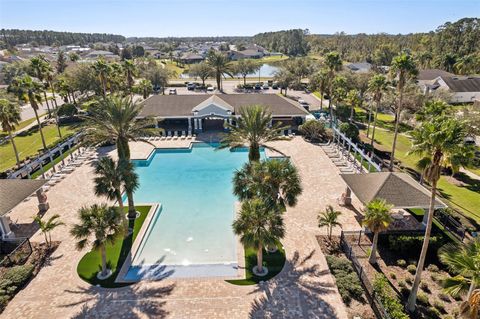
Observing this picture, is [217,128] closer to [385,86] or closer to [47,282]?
[385,86]

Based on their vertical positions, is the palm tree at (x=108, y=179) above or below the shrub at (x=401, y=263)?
above

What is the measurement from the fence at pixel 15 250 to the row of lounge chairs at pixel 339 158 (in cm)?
3156

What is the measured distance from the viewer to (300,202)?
97.8 feet

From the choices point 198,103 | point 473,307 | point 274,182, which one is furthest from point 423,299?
point 198,103

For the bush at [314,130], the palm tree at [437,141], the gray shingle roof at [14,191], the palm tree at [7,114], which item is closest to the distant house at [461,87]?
the bush at [314,130]

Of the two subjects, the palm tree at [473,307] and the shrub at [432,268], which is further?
the shrub at [432,268]

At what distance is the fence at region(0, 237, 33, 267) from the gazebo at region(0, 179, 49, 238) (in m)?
0.81

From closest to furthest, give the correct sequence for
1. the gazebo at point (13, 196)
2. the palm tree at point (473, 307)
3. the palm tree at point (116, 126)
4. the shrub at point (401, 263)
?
the palm tree at point (473, 307) < the shrub at point (401, 263) < the gazebo at point (13, 196) < the palm tree at point (116, 126)

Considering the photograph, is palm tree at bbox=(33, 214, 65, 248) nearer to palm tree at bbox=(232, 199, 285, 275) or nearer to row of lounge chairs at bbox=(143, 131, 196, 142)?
palm tree at bbox=(232, 199, 285, 275)

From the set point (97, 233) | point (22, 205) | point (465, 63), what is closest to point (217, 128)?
point (22, 205)

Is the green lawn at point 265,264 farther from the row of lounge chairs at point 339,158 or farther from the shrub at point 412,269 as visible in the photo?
the row of lounge chairs at point 339,158

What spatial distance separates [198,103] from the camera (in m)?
54.6

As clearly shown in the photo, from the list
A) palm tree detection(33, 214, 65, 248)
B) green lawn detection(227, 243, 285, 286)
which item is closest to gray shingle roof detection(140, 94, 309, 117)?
palm tree detection(33, 214, 65, 248)

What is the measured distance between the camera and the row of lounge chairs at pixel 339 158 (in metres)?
37.2
